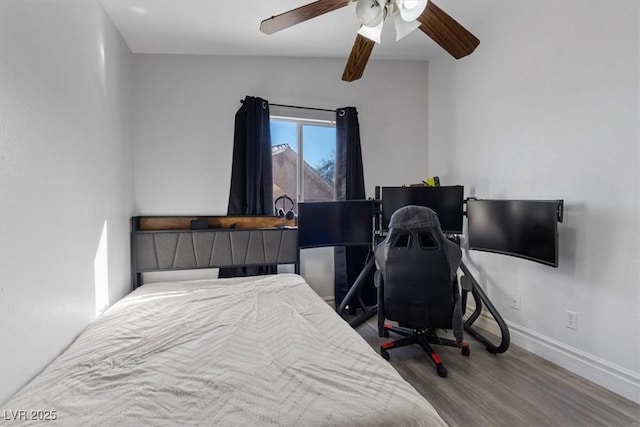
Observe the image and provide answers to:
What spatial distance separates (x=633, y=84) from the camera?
5.90 ft

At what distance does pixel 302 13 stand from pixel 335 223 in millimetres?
1792

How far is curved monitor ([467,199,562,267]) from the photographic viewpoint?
207 centimetres

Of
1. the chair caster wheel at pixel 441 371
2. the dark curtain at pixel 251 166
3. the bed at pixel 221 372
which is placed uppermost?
the dark curtain at pixel 251 166

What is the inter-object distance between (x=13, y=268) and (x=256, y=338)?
1.00 m

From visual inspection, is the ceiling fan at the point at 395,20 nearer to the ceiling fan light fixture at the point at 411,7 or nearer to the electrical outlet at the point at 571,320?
the ceiling fan light fixture at the point at 411,7

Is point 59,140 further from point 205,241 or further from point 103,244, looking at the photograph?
point 205,241

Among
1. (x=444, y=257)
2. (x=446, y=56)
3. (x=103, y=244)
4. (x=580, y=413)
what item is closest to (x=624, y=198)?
(x=444, y=257)

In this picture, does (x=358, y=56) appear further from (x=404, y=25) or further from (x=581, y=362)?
(x=581, y=362)

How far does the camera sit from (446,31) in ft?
5.36

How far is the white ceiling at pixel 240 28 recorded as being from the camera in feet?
7.32

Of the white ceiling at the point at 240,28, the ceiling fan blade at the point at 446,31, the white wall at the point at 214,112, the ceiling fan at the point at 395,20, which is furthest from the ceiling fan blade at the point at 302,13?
the white wall at the point at 214,112

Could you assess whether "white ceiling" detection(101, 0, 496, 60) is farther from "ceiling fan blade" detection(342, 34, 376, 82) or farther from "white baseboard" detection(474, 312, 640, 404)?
"white baseboard" detection(474, 312, 640, 404)

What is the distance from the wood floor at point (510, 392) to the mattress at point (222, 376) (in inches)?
32.7

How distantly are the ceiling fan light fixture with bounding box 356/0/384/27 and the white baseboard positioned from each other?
8.06ft
